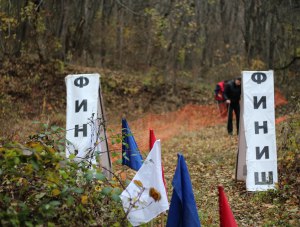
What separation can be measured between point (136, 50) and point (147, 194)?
26161 mm

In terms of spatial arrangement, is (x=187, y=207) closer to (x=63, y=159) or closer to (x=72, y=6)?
(x=63, y=159)

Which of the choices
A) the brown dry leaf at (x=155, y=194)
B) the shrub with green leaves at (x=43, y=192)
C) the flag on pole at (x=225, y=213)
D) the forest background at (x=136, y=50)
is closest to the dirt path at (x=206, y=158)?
the brown dry leaf at (x=155, y=194)

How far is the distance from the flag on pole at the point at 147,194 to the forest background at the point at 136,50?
1130 cm

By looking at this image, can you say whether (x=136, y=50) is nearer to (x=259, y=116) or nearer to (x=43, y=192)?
(x=259, y=116)

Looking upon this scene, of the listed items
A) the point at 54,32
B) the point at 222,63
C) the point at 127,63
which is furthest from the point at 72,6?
the point at 222,63

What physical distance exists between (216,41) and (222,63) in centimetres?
195

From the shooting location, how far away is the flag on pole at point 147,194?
5648mm

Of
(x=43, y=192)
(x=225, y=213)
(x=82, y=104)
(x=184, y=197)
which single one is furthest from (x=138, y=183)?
(x=82, y=104)

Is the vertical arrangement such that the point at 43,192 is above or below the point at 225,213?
above

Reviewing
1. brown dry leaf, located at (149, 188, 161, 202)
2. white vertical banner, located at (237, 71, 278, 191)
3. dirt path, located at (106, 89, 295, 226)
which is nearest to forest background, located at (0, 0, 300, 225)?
dirt path, located at (106, 89, 295, 226)

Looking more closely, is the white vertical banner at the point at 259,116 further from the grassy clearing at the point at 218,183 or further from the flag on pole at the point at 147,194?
the flag on pole at the point at 147,194

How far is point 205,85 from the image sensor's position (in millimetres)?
29938

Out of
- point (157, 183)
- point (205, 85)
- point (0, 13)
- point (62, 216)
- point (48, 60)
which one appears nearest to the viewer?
point (62, 216)

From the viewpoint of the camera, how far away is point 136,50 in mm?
31547
